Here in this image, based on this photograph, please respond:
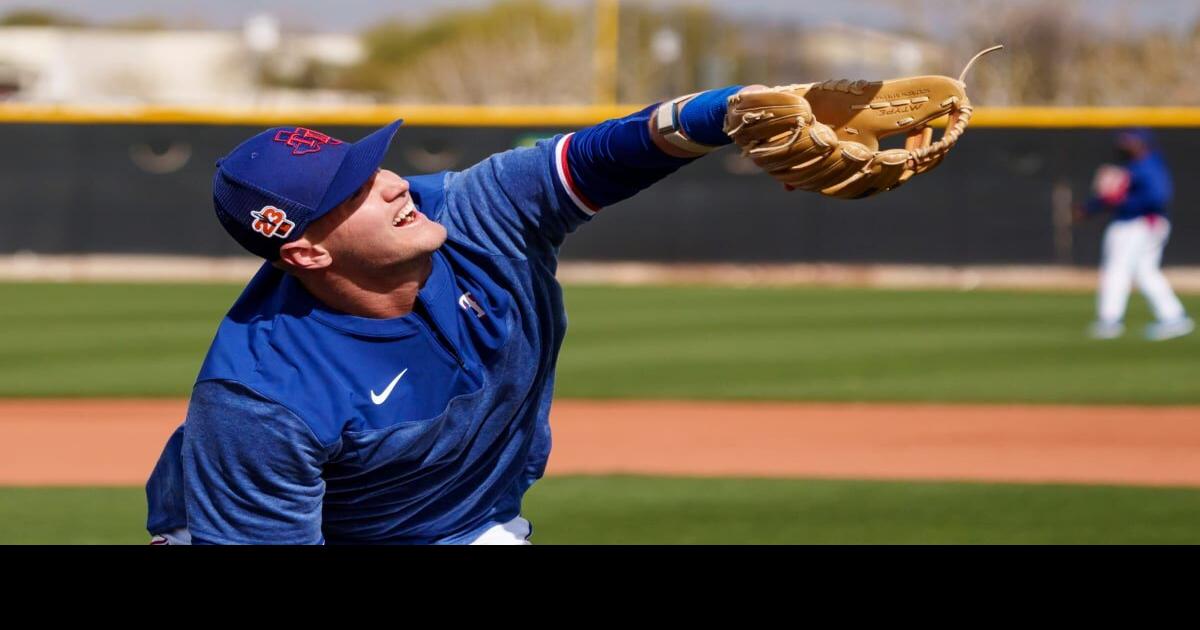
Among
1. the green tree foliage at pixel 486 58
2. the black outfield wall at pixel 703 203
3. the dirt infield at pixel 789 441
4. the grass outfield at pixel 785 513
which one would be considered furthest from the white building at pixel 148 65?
the grass outfield at pixel 785 513

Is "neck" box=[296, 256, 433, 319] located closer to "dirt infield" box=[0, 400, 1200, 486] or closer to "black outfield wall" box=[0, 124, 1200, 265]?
"dirt infield" box=[0, 400, 1200, 486]

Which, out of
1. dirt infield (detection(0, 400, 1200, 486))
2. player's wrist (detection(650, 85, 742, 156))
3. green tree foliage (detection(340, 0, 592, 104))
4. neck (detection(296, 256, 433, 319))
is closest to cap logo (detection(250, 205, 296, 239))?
neck (detection(296, 256, 433, 319))

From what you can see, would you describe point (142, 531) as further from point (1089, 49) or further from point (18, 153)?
point (1089, 49)

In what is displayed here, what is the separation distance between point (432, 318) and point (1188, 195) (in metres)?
17.6

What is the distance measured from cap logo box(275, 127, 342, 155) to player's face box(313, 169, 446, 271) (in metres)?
0.12

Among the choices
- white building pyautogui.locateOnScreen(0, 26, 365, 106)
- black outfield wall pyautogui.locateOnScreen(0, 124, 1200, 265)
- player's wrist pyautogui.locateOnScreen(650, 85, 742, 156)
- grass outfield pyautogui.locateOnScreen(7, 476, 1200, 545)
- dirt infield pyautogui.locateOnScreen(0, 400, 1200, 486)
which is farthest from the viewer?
white building pyautogui.locateOnScreen(0, 26, 365, 106)

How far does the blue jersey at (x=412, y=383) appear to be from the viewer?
2604 millimetres

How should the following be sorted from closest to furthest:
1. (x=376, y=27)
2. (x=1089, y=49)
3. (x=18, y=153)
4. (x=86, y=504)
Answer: (x=86, y=504) → (x=18, y=153) → (x=1089, y=49) → (x=376, y=27)

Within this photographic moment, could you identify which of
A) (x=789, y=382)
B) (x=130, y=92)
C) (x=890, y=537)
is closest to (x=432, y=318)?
(x=890, y=537)

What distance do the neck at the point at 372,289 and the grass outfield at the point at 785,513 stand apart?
112 inches

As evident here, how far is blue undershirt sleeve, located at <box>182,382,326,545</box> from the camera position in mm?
2570

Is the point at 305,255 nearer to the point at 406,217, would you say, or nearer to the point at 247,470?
the point at 406,217

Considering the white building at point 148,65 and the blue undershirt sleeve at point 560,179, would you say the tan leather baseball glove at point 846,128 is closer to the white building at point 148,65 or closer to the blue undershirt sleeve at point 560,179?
the blue undershirt sleeve at point 560,179
